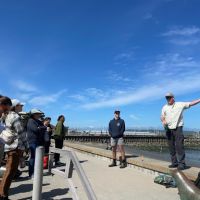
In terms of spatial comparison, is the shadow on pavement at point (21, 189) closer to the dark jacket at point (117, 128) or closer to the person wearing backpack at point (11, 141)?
the person wearing backpack at point (11, 141)

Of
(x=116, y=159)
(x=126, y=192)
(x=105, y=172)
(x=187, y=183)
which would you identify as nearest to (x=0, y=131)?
(x=126, y=192)

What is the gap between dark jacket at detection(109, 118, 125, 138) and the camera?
1216 cm

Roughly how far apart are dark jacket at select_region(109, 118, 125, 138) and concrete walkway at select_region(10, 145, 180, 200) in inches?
65.2

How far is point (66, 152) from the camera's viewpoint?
16.7ft

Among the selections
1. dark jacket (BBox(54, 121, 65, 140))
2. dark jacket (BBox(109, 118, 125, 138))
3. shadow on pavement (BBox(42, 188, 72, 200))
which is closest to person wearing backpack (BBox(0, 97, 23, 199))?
shadow on pavement (BBox(42, 188, 72, 200))

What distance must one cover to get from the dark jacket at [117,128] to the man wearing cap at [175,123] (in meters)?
2.69

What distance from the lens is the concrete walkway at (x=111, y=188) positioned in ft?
24.2

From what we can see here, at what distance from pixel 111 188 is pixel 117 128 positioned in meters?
3.94

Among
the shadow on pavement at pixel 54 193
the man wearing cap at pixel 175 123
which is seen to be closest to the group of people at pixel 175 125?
the man wearing cap at pixel 175 123

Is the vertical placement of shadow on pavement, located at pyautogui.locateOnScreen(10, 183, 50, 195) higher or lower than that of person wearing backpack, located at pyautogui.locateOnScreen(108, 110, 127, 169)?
lower

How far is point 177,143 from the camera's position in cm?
938

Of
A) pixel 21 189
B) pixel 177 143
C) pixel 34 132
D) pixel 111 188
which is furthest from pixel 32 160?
pixel 177 143

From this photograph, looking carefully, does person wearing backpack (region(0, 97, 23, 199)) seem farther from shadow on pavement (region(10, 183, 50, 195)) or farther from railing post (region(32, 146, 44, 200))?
railing post (region(32, 146, 44, 200))

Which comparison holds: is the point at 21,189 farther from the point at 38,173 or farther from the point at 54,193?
the point at 38,173
